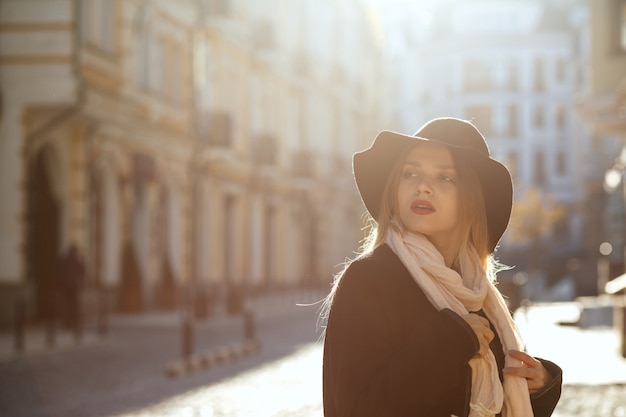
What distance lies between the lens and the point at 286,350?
19578mm

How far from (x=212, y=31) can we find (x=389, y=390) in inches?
1297

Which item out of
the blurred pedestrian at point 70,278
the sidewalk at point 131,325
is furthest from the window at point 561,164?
the blurred pedestrian at point 70,278

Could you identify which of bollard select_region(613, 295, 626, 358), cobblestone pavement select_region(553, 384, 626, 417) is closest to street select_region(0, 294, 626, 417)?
cobblestone pavement select_region(553, 384, 626, 417)

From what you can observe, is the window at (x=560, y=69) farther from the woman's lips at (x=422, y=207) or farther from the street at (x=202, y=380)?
the woman's lips at (x=422, y=207)

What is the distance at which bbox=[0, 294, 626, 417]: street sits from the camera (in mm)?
11734

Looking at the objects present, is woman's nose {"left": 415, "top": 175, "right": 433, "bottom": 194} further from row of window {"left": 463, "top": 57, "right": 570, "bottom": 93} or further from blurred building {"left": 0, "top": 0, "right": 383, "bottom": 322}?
row of window {"left": 463, "top": 57, "right": 570, "bottom": 93}

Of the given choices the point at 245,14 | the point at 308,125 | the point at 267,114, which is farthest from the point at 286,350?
the point at 308,125

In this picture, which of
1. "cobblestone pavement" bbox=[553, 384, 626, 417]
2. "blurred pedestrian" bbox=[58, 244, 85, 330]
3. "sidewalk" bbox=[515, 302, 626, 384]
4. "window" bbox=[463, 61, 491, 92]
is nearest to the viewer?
"cobblestone pavement" bbox=[553, 384, 626, 417]

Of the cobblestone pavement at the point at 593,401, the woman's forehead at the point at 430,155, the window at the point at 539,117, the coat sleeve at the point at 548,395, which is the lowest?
the cobblestone pavement at the point at 593,401

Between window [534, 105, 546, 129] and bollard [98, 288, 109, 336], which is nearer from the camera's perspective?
bollard [98, 288, 109, 336]

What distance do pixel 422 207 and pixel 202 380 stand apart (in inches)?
452

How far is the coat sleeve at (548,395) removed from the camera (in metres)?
3.64

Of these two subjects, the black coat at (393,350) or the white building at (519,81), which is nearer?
the black coat at (393,350)

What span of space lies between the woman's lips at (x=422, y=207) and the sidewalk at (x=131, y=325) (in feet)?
47.2
